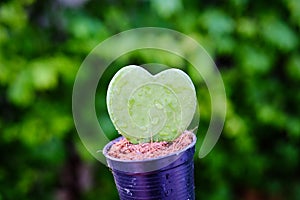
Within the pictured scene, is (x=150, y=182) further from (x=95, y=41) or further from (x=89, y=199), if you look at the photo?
(x=89, y=199)

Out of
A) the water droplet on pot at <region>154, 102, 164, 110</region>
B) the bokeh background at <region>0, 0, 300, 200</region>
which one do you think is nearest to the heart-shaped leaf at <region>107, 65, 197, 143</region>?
the water droplet on pot at <region>154, 102, 164, 110</region>

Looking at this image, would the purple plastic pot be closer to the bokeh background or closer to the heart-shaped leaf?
the heart-shaped leaf

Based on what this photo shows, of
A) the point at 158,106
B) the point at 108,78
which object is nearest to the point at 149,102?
the point at 158,106

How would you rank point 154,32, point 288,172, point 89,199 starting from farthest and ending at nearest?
point 288,172, point 89,199, point 154,32

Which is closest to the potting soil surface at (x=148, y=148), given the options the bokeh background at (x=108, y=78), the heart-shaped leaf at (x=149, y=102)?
the heart-shaped leaf at (x=149, y=102)

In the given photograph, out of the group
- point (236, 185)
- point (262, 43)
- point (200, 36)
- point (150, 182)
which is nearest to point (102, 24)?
point (200, 36)

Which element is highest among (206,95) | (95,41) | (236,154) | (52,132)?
(95,41)
